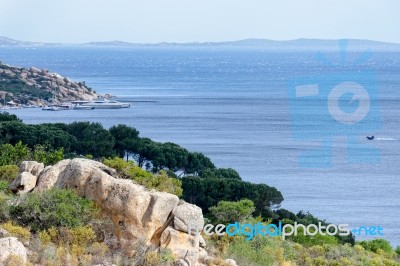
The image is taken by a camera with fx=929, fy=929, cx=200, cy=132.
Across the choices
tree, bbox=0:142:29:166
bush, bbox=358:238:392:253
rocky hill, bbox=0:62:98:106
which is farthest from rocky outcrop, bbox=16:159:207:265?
rocky hill, bbox=0:62:98:106

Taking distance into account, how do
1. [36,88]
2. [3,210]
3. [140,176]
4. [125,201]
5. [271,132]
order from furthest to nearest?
[36,88] → [271,132] → [140,176] → [3,210] → [125,201]

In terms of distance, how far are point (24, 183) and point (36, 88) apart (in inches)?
3713

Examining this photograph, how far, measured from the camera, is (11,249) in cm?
1191

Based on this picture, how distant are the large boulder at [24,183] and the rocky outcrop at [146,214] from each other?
4.57 feet

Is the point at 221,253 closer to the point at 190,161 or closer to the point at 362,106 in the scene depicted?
the point at 190,161

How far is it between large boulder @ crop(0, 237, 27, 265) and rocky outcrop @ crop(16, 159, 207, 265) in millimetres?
1717

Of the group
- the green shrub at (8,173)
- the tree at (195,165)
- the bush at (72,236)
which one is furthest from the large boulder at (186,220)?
the tree at (195,165)

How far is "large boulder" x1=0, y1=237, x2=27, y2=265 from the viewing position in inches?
462

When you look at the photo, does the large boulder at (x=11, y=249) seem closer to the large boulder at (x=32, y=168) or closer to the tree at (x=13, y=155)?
the large boulder at (x=32, y=168)

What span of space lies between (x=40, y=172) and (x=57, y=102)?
88620 mm

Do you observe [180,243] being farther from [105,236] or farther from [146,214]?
[105,236]

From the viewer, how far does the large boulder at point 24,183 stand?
48.7 feet

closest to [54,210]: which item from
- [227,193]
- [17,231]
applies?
[17,231]

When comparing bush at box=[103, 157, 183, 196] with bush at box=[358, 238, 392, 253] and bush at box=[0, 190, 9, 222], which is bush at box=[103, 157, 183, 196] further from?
bush at box=[358, 238, 392, 253]
